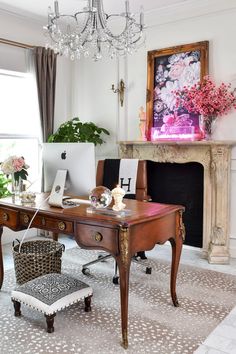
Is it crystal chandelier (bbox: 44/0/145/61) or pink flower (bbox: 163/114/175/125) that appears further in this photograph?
pink flower (bbox: 163/114/175/125)

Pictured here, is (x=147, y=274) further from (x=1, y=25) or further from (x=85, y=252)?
(x=1, y=25)

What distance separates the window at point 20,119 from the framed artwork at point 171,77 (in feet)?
4.76

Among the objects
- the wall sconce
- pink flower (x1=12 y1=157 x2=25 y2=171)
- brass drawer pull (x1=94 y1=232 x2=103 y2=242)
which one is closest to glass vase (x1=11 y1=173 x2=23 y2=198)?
pink flower (x1=12 y1=157 x2=25 y2=171)

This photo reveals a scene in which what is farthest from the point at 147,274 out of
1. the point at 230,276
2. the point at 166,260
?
the point at 230,276

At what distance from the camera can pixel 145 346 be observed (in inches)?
83.6

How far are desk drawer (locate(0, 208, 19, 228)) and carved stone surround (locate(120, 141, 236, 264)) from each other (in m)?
1.93

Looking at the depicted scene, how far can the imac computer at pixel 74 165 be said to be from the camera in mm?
2441

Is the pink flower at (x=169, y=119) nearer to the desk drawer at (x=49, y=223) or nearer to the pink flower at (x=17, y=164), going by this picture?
the pink flower at (x=17, y=164)

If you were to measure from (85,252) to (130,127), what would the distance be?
5.43 ft

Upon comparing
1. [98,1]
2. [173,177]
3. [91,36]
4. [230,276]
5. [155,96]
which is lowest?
[230,276]

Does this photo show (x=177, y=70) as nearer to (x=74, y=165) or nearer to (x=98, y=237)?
(x=74, y=165)

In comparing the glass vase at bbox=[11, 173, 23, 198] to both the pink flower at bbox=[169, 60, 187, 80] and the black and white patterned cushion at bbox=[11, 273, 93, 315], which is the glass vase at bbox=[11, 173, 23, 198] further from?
the pink flower at bbox=[169, 60, 187, 80]

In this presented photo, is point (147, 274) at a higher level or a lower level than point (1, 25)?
lower

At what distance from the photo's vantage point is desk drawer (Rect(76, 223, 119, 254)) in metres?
2.11
